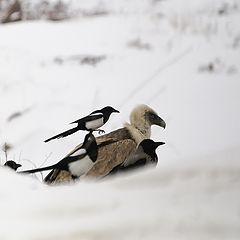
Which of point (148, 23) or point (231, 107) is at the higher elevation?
point (148, 23)

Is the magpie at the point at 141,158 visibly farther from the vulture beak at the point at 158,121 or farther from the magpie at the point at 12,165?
the magpie at the point at 12,165

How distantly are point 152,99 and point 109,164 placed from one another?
0.49ft

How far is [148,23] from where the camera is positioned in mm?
1212

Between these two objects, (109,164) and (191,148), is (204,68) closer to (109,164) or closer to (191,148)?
(191,148)

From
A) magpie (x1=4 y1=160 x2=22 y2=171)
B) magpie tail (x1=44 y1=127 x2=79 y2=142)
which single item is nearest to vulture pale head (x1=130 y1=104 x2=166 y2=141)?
magpie tail (x1=44 y1=127 x2=79 y2=142)

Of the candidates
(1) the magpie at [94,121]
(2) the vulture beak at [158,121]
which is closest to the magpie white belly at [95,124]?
(1) the magpie at [94,121]

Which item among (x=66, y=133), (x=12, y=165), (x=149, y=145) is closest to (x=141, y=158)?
(x=149, y=145)

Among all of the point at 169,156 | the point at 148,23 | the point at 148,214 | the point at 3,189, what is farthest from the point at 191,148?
the point at 3,189

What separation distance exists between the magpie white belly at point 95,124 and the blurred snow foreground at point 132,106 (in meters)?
0.02

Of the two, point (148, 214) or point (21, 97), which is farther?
point (21, 97)

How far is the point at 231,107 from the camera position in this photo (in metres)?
1.18

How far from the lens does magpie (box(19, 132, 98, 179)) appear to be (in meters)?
1.20

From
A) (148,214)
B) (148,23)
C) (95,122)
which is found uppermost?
(148,23)

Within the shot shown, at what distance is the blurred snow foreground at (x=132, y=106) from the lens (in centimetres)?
114
